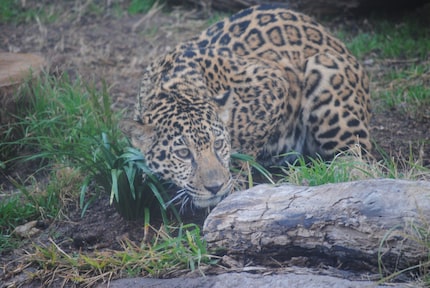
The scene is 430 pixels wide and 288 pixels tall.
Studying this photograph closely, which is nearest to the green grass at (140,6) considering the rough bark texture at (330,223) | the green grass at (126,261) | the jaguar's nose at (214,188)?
the jaguar's nose at (214,188)

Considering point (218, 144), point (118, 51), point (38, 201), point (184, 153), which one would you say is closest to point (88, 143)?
point (38, 201)

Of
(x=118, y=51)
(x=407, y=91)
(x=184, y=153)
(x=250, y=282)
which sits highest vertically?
(x=184, y=153)

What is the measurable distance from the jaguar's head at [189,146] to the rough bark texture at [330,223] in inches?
27.8

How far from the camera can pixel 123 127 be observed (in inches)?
238

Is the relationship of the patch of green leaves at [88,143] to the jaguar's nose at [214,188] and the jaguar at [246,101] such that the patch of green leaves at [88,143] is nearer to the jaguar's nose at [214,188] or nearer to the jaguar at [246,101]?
the jaguar at [246,101]

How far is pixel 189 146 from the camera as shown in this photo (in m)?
5.76

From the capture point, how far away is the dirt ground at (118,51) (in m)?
7.46

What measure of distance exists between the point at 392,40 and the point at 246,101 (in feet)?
13.6

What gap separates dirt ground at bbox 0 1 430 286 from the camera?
7.46m

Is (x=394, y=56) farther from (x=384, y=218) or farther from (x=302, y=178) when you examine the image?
(x=384, y=218)

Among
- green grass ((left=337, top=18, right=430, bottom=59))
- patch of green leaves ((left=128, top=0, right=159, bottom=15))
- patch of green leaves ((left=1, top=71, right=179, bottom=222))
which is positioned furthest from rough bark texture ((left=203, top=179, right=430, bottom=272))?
patch of green leaves ((left=128, top=0, right=159, bottom=15))

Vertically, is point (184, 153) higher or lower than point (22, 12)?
lower

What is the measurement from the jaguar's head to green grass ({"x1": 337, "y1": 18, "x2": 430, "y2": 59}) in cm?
444

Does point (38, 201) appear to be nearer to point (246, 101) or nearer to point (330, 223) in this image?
point (246, 101)
